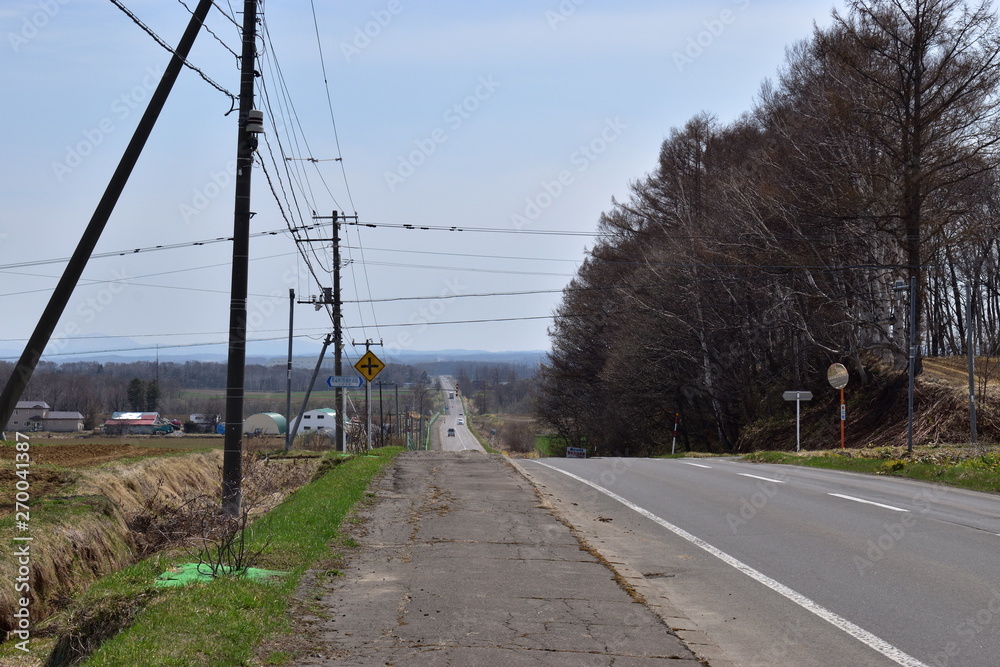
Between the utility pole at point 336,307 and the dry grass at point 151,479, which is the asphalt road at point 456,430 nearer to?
the utility pole at point 336,307

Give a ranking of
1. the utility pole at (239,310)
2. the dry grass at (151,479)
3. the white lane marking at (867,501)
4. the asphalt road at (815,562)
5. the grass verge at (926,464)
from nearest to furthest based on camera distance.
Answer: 1. the asphalt road at (815,562)
2. the utility pole at (239,310)
3. the white lane marking at (867,501)
4. the dry grass at (151,479)
5. the grass verge at (926,464)

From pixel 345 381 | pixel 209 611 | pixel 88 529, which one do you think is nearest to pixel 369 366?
pixel 345 381

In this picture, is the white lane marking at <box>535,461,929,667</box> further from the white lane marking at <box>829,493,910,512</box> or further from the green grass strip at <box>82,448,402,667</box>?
the green grass strip at <box>82,448,402,667</box>

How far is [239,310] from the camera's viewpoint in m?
12.8

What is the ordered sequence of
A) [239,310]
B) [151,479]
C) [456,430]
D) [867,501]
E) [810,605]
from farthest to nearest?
[456,430], [151,479], [867,501], [239,310], [810,605]

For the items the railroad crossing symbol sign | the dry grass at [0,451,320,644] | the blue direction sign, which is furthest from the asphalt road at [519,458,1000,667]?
the blue direction sign

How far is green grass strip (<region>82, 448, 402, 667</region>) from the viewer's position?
537cm

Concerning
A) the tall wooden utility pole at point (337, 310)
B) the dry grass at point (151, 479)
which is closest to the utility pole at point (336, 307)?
the tall wooden utility pole at point (337, 310)

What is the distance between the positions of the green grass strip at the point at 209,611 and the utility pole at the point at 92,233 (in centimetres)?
204

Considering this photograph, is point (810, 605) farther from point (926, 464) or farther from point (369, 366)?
point (369, 366)

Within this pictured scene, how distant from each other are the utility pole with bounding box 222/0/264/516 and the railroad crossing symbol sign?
40.5 feet

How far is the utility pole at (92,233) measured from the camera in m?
8.30

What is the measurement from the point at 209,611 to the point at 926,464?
17.7 meters

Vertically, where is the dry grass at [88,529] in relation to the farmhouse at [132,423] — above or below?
below
